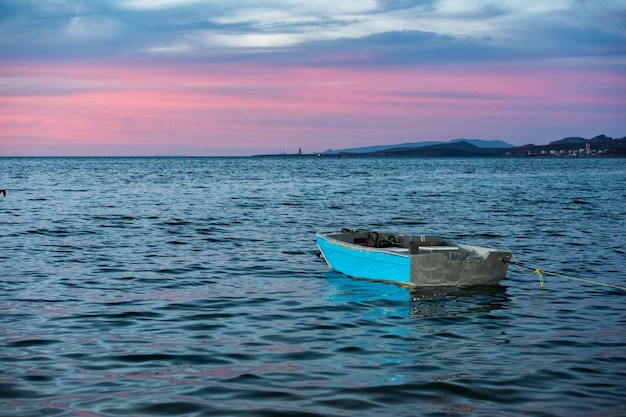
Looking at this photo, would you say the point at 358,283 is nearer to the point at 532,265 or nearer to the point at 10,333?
the point at 532,265

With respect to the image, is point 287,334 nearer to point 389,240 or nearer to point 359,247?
point 359,247

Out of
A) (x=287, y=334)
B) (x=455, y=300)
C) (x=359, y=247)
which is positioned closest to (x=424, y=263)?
(x=455, y=300)

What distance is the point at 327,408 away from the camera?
8.84 meters

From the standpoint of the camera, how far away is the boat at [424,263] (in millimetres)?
17078

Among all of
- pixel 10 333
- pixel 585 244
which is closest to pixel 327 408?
pixel 10 333

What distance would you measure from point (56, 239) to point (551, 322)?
69.5ft

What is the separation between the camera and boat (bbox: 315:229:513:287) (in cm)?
1708

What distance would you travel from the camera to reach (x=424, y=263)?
55.9 ft

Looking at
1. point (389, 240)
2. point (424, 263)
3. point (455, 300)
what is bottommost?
point (455, 300)

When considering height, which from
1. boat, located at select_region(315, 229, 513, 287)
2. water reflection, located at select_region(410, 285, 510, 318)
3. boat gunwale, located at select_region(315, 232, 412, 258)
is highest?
boat gunwale, located at select_region(315, 232, 412, 258)

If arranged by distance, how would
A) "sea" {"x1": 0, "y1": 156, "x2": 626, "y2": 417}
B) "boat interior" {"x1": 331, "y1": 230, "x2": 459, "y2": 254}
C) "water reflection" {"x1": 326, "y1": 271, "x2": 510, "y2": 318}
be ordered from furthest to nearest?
"boat interior" {"x1": 331, "y1": 230, "x2": 459, "y2": 254} < "water reflection" {"x1": 326, "y1": 271, "x2": 510, "y2": 318} < "sea" {"x1": 0, "y1": 156, "x2": 626, "y2": 417}

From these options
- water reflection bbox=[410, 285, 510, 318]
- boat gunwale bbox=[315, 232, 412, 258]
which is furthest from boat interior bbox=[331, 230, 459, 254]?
water reflection bbox=[410, 285, 510, 318]

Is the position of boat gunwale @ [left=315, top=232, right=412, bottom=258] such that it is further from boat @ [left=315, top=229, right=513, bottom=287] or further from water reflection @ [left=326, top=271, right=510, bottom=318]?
water reflection @ [left=326, top=271, right=510, bottom=318]

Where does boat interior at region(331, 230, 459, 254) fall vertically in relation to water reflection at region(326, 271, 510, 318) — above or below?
above
